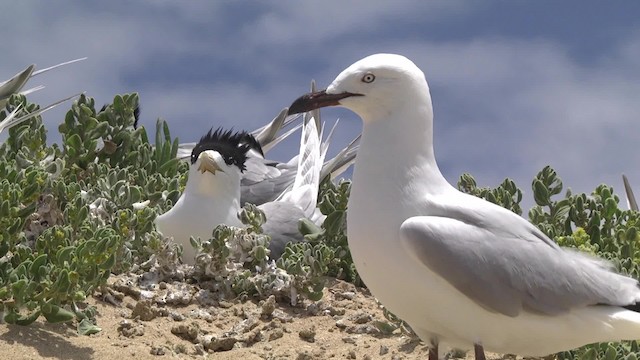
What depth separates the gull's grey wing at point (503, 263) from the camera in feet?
16.0

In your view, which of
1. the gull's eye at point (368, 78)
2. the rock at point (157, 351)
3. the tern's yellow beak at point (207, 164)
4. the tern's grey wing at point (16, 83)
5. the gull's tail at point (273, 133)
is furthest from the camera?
the gull's tail at point (273, 133)

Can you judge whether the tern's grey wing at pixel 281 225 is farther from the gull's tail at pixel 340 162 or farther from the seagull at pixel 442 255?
the seagull at pixel 442 255

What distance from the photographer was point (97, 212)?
7.25 metres

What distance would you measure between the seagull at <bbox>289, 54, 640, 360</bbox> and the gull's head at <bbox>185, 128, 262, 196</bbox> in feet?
10.0

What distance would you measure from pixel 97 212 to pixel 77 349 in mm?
1620

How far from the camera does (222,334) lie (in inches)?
260

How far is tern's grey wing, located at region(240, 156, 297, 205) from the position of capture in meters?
10.0

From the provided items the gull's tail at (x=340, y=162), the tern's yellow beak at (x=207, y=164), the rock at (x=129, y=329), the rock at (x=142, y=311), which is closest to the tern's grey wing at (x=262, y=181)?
the gull's tail at (x=340, y=162)

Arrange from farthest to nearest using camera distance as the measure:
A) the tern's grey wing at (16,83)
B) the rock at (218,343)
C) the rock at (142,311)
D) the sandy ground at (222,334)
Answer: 1. the tern's grey wing at (16,83)
2. the rock at (142,311)
3. the rock at (218,343)
4. the sandy ground at (222,334)

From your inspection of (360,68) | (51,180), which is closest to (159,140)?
(51,180)

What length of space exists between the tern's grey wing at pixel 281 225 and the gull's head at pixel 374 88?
2.92 m

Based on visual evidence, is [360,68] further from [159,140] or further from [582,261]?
[159,140]

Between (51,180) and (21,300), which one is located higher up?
(51,180)

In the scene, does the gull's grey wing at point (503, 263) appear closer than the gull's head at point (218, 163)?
Yes
